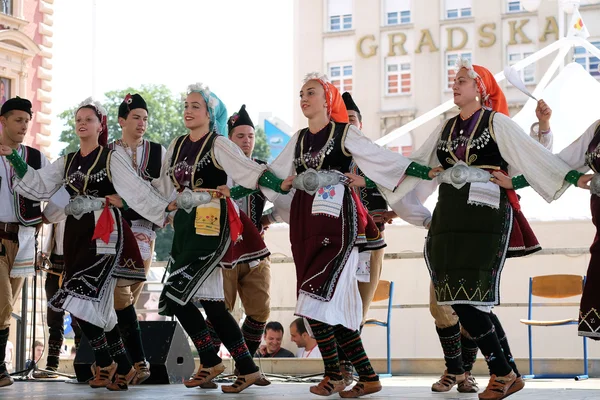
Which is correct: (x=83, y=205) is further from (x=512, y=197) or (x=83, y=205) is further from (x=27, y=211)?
(x=512, y=197)

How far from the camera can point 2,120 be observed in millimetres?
7164

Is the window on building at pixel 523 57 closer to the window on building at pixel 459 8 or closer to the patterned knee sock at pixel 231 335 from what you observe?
the window on building at pixel 459 8

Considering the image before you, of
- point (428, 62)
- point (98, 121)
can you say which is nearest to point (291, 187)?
point (98, 121)

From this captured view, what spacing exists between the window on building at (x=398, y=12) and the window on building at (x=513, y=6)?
314cm

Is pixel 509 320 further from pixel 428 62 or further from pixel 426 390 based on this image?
pixel 428 62

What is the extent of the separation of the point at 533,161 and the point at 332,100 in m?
1.28

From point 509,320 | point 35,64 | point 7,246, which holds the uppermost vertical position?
point 35,64

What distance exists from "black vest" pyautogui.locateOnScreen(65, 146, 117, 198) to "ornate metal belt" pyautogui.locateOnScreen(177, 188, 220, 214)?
63 centimetres

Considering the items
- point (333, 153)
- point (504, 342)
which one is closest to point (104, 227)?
point (333, 153)

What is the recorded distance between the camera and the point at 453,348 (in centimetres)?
648

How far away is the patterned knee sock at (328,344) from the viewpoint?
569 cm

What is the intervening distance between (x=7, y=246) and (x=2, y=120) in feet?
3.00

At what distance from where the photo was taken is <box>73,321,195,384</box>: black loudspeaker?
24.3 feet

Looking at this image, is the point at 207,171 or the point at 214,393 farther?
the point at 207,171
